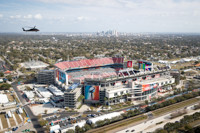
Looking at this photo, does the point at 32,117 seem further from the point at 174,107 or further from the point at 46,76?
the point at 174,107

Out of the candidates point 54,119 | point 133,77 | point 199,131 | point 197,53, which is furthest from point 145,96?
→ point 197,53

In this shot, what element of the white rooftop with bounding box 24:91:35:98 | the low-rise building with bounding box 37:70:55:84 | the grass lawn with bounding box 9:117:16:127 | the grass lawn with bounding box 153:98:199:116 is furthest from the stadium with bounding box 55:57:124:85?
the grass lawn with bounding box 153:98:199:116

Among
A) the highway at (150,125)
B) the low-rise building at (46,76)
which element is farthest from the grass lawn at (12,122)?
the low-rise building at (46,76)

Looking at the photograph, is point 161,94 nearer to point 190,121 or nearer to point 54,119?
point 190,121

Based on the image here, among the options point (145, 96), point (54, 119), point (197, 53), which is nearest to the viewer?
point (54, 119)

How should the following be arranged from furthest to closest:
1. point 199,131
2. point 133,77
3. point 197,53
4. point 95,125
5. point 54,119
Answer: point 197,53
point 133,77
point 54,119
point 95,125
point 199,131

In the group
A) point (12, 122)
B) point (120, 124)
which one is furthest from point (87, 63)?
point (120, 124)

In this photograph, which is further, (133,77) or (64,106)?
(133,77)
